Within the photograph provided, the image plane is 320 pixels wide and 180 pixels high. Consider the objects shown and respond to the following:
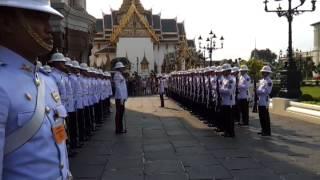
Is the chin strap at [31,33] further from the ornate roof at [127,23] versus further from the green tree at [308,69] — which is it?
the green tree at [308,69]

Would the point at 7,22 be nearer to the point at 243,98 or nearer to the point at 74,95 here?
the point at 74,95

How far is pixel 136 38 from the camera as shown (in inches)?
2975

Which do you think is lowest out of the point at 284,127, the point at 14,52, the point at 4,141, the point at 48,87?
the point at 284,127

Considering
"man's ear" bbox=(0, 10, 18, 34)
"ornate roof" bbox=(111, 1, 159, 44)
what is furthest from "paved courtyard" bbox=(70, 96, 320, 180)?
"ornate roof" bbox=(111, 1, 159, 44)

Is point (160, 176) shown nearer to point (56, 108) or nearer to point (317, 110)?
point (56, 108)

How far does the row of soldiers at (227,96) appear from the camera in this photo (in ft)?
44.1

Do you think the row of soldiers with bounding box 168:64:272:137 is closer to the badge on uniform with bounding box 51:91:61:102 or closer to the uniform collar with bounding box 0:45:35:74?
the badge on uniform with bounding box 51:91:61:102

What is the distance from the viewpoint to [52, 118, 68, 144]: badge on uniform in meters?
2.60

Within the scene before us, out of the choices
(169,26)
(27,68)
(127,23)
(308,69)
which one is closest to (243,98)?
(27,68)

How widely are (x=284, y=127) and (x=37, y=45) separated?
13982 mm

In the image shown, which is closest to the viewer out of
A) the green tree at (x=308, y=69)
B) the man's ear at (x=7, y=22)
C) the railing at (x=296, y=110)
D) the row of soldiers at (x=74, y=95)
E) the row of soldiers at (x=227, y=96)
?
the man's ear at (x=7, y=22)

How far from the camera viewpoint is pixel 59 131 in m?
2.67

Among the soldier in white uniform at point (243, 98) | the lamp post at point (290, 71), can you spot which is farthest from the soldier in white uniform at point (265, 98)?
the lamp post at point (290, 71)

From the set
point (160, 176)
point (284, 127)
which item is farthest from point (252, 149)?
point (284, 127)
